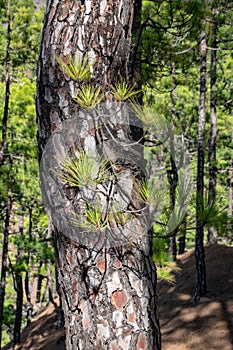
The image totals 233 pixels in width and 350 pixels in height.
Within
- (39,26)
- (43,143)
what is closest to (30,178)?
(39,26)

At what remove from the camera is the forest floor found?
7523 millimetres

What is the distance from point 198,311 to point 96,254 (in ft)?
23.6

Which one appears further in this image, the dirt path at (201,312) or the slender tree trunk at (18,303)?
the slender tree trunk at (18,303)

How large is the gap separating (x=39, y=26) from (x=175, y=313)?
658 centimetres

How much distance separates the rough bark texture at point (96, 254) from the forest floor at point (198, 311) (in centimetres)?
327

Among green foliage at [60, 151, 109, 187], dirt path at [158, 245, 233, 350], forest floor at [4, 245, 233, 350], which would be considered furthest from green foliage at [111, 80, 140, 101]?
dirt path at [158, 245, 233, 350]

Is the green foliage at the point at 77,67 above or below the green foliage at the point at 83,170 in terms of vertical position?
above

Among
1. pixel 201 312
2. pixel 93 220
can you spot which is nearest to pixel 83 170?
pixel 93 220

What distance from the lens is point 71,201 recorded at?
2.00 m

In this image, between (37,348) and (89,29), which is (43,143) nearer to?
(89,29)

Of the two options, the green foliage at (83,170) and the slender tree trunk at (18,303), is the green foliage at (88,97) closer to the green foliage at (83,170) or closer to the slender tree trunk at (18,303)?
the green foliage at (83,170)

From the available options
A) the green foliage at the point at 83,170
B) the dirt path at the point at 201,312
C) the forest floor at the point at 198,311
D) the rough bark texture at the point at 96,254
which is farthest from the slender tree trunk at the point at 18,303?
the green foliage at the point at 83,170

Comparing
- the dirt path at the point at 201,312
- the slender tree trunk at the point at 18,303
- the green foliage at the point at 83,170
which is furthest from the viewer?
the slender tree trunk at the point at 18,303

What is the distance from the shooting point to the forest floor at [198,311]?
752 centimetres
